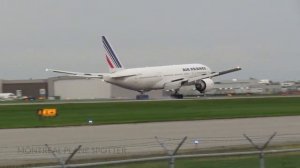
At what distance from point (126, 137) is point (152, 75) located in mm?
60482

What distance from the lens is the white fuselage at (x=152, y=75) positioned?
89812 mm

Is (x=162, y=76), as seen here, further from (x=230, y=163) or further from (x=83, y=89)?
(x=230, y=163)

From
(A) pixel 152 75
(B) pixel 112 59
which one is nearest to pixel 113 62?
(B) pixel 112 59

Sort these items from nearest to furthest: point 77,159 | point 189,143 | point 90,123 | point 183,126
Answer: point 77,159
point 189,143
point 183,126
point 90,123

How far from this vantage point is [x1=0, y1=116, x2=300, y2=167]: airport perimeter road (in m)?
23.5

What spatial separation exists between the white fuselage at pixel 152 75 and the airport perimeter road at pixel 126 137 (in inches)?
1968

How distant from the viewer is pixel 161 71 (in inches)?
3585

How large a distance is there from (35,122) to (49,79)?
396 feet

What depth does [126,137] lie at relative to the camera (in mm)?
30031

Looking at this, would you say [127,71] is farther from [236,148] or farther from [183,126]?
[236,148]

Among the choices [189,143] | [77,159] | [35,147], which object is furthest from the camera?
[189,143]

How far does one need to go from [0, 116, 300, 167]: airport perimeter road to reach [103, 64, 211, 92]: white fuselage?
164ft

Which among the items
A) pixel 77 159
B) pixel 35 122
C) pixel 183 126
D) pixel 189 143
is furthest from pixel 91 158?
pixel 35 122

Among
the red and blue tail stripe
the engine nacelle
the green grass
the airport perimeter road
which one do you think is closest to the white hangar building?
the red and blue tail stripe
